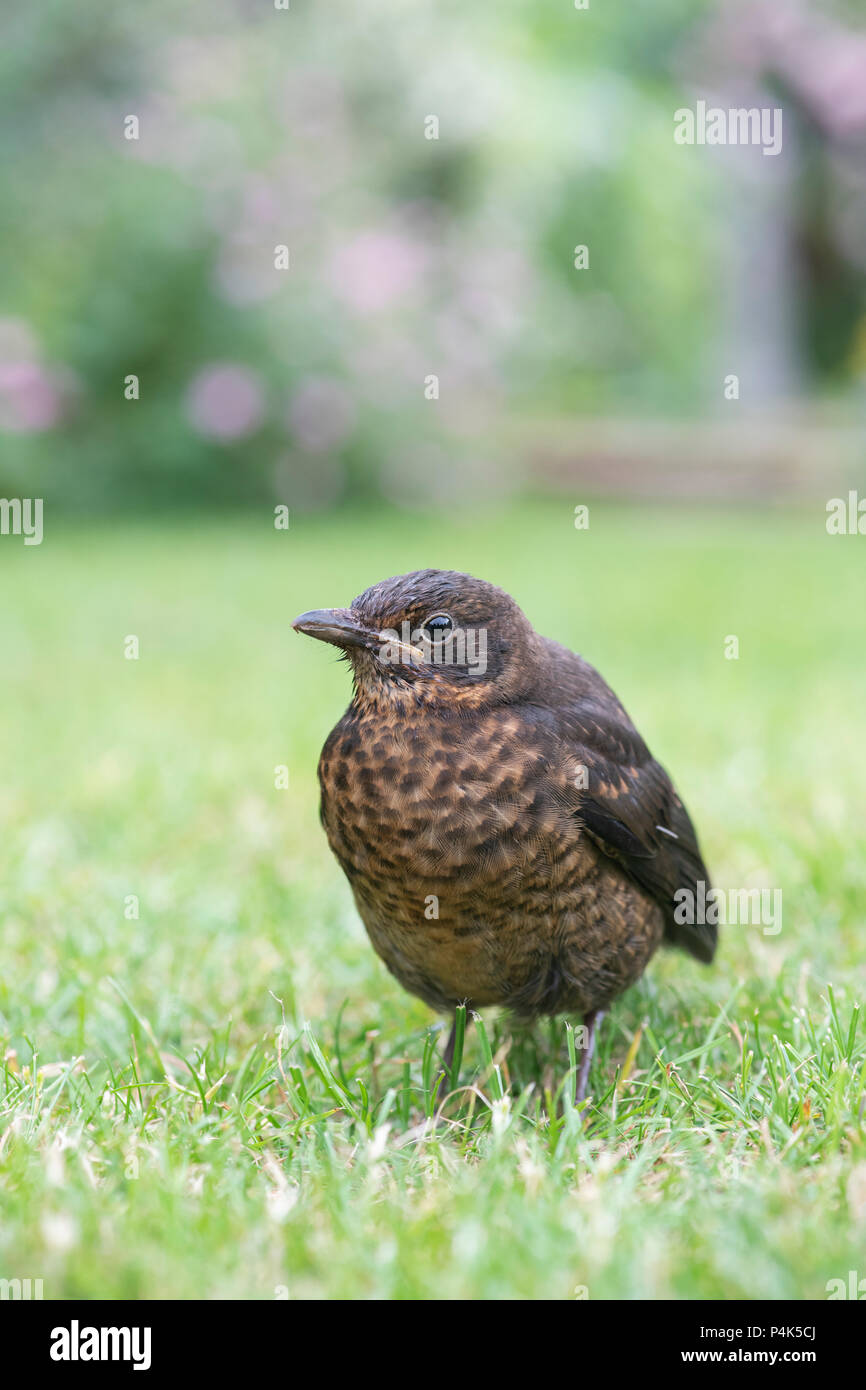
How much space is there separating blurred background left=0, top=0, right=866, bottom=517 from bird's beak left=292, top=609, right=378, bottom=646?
9.62m

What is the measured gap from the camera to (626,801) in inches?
107

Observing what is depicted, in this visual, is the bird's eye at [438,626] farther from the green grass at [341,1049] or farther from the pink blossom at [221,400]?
the pink blossom at [221,400]

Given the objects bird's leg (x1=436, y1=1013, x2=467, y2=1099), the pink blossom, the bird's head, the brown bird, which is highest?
the pink blossom

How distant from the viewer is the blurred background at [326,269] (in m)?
12.2

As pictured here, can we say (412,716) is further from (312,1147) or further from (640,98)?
(640,98)

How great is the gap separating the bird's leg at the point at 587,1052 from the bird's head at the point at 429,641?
698mm

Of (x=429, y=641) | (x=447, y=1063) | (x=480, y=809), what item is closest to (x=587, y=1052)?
(x=447, y=1063)

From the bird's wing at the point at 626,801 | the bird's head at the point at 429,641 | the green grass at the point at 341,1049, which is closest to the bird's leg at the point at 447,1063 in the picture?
the green grass at the point at 341,1049

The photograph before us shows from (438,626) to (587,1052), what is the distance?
88 centimetres

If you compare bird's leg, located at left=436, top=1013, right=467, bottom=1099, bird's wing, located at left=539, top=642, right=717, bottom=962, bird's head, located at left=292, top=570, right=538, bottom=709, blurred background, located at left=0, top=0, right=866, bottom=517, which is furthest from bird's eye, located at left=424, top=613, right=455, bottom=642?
blurred background, located at left=0, top=0, right=866, bottom=517

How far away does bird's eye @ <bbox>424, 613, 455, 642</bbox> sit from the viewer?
2.61 meters

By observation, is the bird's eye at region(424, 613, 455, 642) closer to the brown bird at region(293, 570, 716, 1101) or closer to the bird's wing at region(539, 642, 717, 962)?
the brown bird at region(293, 570, 716, 1101)

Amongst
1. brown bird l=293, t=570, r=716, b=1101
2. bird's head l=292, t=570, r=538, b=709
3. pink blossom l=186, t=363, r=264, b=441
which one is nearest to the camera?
brown bird l=293, t=570, r=716, b=1101
